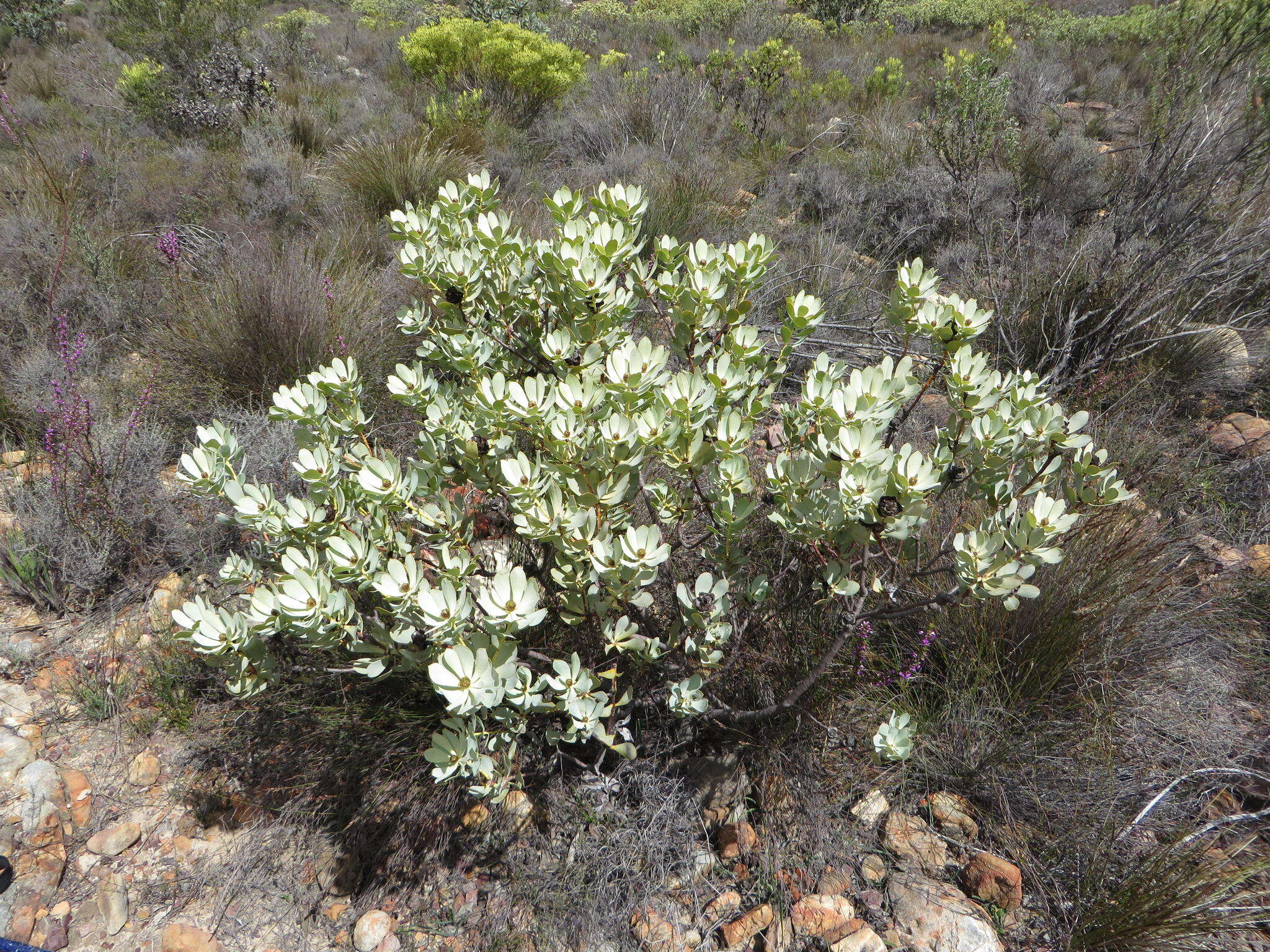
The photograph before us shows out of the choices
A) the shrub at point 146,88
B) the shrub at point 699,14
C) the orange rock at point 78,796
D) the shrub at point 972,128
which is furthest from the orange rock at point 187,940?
the shrub at point 699,14

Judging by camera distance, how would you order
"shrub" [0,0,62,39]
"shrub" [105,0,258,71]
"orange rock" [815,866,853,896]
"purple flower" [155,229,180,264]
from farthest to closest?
"shrub" [0,0,62,39]
"shrub" [105,0,258,71]
"purple flower" [155,229,180,264]
"orange rock" [815,866,853,896]

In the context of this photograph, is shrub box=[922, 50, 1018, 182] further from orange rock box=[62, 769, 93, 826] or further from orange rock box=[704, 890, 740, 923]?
orange rock box=[62, 769, 93, 826]

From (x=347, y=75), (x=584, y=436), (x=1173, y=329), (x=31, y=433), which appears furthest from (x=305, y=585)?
(x=347, y=75)

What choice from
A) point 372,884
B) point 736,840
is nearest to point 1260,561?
point 736,840

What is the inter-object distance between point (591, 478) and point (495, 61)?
22.2ft

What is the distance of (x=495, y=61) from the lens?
6.62 metres

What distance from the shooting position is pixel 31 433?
9.70 ft

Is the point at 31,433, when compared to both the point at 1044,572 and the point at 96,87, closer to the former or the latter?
the point at 1044,572

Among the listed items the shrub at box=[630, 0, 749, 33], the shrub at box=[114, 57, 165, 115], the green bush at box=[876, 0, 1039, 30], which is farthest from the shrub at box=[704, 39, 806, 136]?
the green bush at box=[876, 0, 1039, 30]

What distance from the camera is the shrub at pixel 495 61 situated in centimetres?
661

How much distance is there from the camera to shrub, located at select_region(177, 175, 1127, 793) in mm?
1325

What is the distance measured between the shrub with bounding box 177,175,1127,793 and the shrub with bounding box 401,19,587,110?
5736mm

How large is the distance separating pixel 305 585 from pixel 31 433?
8.58 ft

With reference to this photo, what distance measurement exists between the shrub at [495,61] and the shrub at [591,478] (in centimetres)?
574
